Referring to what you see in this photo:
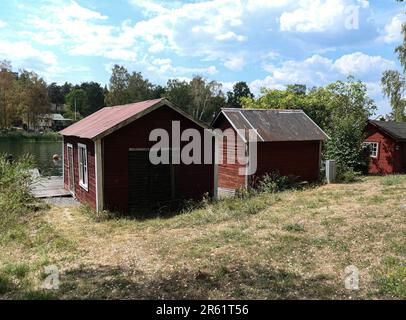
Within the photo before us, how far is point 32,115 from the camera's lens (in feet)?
229

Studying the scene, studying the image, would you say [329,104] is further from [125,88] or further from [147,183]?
[125,88]

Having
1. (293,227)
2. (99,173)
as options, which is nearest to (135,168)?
(99,173)

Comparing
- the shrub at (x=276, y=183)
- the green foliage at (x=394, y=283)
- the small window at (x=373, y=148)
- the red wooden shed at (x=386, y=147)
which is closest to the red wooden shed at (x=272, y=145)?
the shrub at (x=276, y=183)

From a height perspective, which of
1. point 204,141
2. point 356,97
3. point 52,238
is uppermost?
point 356,97

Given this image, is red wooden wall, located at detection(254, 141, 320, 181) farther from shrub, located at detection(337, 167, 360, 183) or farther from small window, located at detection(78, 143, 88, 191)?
small window, located at detection(78, 143, 88, 191)

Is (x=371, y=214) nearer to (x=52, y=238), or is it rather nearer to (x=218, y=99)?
(x=52, y=238)

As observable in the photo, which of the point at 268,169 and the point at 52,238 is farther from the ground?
the point at 268,169

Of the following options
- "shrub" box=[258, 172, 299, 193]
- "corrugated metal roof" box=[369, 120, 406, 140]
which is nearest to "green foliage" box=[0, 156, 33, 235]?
"shrub" box=[258, 172, 299, 193]

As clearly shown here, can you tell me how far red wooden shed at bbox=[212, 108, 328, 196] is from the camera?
17.9m

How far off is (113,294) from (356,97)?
104 feet

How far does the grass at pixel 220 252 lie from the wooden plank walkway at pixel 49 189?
3828mm

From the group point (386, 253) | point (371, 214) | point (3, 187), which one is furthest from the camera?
point (3, 187)

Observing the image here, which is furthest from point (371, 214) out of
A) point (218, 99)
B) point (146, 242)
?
point (218, 99)

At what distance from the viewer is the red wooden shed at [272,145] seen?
1792 cm
